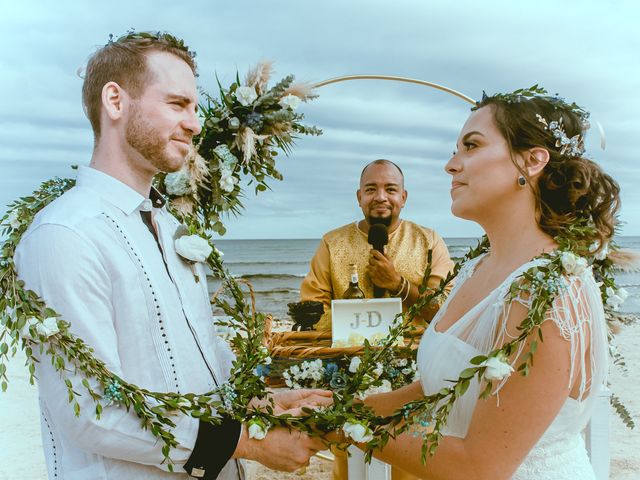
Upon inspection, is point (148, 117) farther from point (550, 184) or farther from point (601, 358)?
point (601, 358)

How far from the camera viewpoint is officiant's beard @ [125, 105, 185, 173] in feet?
6.82

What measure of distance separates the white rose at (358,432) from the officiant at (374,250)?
2.86m

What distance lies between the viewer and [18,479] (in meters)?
5.60

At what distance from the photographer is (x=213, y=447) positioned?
1.99 m

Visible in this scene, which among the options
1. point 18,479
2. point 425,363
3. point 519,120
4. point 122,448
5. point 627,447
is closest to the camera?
point 122,448

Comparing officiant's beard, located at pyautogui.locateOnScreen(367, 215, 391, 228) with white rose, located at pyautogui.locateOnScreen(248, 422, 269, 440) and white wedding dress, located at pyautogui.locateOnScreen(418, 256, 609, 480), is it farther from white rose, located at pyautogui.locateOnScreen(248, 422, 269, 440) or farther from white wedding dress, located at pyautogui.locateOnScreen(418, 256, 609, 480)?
white rose, located at pyautogui.locateOnScreen(248, 422, 269, 440)

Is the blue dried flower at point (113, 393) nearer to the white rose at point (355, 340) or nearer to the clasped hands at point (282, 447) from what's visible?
the clasped hands at point (282, 447)

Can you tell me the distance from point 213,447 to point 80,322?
586 mm

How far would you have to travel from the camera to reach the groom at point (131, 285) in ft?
5.91

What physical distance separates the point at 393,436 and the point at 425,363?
0.38 meters

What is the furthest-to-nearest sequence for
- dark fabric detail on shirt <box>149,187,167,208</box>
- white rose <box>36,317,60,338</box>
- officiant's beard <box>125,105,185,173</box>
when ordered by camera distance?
dark fabric detail on shirt <box>149,187,167,208</box>, officiant's beard <box>125,105,185,173</box>, white rose <box>36,317,60,338</box>

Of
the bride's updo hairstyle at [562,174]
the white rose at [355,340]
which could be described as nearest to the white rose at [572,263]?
the bride's updo hairstyle at [562,174]

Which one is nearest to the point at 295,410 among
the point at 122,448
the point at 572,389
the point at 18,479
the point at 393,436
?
the point at 393,436

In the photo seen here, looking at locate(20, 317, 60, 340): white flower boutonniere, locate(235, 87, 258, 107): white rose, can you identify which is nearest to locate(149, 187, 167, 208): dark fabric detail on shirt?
locate(235, 87, 258, 107): white rose
